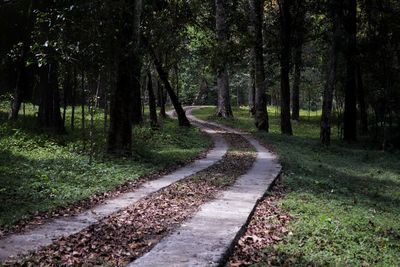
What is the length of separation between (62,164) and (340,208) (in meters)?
8.63

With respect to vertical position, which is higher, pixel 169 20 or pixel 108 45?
pixel 169 20

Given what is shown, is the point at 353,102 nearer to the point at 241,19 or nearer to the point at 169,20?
the point at 241,19

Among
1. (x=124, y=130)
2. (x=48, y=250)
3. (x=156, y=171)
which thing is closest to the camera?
(x=48, y=250)

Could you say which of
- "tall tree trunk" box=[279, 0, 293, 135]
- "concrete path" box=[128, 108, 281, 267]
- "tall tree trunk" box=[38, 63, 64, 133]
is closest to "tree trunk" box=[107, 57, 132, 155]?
"concrete path" box=[128, 108, 281, 267]

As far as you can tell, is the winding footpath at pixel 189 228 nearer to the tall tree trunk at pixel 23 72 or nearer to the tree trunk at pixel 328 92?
the tree trunk at pixel 328 92

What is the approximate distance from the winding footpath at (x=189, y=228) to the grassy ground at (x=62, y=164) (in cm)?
91

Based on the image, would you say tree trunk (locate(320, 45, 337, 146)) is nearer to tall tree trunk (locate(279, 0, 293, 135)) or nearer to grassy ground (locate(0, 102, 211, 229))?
tall tree trunk (locate(279, 0, 293, 135))

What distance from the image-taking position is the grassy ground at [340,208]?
7.99 metres

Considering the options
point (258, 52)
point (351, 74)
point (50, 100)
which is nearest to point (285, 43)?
point (258, 52)

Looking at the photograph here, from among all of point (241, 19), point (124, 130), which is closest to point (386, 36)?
point (241, 19)

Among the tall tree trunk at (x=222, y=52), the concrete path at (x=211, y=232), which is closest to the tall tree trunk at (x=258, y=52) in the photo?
the tall tree trunk at (x=222, y=52)

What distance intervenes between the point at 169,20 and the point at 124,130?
42.7ft

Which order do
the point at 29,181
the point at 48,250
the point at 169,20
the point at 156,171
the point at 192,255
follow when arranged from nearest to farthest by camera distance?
1. the point at 192,255
2. the point at 48,250
3. the point at 29,181
4. the point at 156,171
5. the point at 169,20

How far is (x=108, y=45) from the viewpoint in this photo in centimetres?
1677
